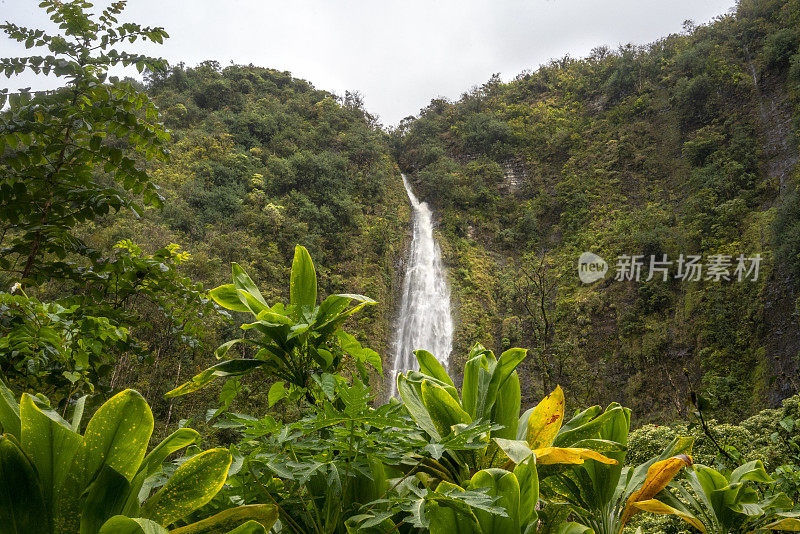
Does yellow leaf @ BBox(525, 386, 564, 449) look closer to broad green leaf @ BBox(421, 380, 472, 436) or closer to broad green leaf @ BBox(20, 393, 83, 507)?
broad green leaf @ BBox(421, 380, 472, 436)

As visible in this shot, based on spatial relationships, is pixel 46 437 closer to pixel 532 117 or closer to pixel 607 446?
pixel 607 446

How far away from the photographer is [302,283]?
99 centimetres

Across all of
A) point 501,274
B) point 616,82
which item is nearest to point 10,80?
point 501,274

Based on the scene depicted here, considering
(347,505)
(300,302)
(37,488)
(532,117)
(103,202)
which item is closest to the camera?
(37,488)

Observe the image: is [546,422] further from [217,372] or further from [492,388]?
[217,372]

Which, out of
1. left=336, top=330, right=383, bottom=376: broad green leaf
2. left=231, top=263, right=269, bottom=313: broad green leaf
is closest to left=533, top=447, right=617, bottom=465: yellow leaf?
left=336, top=330, right=383, bottom=376: broad green leaf

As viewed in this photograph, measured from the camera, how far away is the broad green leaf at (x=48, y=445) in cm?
47

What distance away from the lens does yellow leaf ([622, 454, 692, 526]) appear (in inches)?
36.2

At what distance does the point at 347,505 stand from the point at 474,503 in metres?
0.36

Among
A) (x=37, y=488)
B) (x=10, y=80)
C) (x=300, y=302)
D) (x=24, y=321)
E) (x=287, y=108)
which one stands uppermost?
(x=287, y=108)

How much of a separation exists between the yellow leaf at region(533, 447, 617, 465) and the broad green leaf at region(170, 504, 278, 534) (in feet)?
1.47

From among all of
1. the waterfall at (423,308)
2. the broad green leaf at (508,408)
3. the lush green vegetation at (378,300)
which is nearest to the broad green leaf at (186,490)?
the lush green vegetation at (378,300)

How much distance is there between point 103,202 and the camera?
1.22m

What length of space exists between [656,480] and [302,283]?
3.08ft
